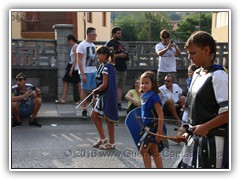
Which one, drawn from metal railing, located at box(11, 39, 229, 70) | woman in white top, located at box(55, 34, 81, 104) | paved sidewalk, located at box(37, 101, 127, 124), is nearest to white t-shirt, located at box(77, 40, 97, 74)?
paved sidewalk, located at box(37, 101, 127, 124)

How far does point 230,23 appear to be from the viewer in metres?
4.61

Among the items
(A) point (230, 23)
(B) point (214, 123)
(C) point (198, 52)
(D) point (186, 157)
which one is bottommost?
(D) point (186, 157)

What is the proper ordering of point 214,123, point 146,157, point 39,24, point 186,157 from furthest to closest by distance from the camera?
point 39,24 < point 146,157 < point 186,157 < point 214,123

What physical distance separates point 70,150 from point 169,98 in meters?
2.48

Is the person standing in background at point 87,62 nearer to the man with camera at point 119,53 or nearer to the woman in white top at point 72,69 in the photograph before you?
the man with camera at point 119,53

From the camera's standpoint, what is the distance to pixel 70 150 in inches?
274

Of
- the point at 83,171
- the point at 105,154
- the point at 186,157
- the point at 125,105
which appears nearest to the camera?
the point at 186,157

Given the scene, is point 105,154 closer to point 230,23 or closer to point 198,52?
point 230,23

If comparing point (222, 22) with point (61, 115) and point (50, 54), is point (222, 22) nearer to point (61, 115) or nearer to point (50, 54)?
point (50, 54)

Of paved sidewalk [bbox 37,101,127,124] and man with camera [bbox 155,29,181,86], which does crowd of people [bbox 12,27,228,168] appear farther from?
paved sidewalk [bbox 37,101,127,124]

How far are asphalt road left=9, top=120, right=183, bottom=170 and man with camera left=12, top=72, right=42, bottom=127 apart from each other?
0.21 meters

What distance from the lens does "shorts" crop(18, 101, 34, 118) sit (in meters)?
8.71

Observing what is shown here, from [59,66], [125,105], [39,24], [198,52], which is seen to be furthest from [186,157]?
[39,24]
